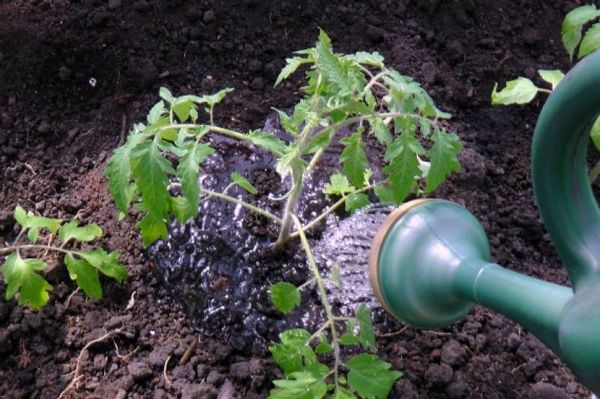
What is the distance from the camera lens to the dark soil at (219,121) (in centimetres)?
158

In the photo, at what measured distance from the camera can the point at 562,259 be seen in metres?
0.78

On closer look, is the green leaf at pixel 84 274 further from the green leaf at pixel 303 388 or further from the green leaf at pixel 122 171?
the green leaf at pixel 303 388

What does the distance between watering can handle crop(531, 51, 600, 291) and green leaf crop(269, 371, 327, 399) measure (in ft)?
1.83

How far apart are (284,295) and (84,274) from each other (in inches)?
20.6

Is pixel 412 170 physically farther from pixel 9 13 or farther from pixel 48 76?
pixel 9 13

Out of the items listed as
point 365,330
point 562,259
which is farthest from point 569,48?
point 562,259

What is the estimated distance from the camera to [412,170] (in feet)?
4.04

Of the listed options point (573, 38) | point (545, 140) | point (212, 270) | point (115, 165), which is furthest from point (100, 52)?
point (545, 140)

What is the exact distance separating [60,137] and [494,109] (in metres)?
1.36

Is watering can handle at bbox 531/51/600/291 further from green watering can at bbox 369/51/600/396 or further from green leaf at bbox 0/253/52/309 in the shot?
green leaf at bbox 0/253/52/309

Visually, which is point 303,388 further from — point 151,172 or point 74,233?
point 74,233

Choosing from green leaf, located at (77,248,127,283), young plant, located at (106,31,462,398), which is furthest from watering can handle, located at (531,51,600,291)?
green leaf, located at (77,248,127,283)

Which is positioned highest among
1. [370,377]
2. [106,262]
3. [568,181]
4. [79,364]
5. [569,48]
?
[568,181]

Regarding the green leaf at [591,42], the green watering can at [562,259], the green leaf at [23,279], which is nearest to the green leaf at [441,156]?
the green watering can at [562,259]
